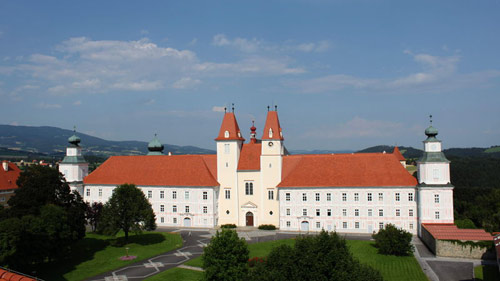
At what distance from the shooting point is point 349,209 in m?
54.8

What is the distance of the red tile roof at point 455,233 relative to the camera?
1673 inches

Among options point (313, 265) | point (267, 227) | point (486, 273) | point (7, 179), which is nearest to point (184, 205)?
point (267, 227)

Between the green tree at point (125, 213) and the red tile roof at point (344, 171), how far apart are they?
18403 millimetres

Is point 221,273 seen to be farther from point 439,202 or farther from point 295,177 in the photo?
point 439,202

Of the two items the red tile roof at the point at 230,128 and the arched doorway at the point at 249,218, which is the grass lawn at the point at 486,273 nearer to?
the arched doorway at the point at 249,218

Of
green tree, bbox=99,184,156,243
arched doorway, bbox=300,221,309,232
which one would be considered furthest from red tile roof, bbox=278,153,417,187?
green tree, bbox=99,184,156,243

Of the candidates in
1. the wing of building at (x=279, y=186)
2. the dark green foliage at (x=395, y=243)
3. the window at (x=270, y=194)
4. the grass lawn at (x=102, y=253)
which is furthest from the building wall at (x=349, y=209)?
the grass lawn at (x=102, y=253)

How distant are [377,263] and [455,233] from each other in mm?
10757

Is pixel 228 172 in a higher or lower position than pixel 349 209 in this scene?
higher

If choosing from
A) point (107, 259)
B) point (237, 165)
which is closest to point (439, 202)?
point (237, 165)

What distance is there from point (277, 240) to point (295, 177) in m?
A: 10.1

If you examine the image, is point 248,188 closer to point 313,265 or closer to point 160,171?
point 160,171

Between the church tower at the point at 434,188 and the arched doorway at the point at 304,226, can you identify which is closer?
the church tower at the point at 434,188

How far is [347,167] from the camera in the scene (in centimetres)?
5681
